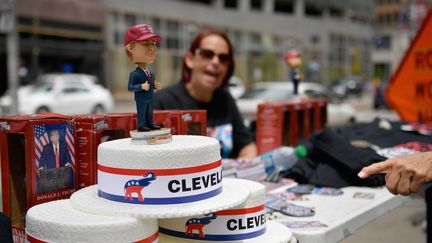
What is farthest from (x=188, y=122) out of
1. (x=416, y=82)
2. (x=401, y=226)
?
(x=416, y=82)

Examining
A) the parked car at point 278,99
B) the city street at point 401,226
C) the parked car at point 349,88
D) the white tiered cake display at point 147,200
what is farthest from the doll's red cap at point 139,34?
the parked car at point 349,88

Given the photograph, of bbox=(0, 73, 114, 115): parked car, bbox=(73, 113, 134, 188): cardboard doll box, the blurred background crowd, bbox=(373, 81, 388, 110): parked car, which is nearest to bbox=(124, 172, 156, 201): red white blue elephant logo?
bbox=(73, 113, 134, 188): cardboard doll box

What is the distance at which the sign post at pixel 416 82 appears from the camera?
4.93 meters

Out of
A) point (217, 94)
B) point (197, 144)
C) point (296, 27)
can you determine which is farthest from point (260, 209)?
point (296, 27)

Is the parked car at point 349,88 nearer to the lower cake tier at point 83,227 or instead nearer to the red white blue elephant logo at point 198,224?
the red white blue elephant logo at point 198,224

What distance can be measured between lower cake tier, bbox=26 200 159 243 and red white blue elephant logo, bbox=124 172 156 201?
93 mm

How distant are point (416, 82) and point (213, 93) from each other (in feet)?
8.58

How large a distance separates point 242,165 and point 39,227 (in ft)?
4.61

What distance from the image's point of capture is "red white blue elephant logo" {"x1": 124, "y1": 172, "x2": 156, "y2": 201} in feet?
4.93

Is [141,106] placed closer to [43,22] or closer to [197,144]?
[197,144]

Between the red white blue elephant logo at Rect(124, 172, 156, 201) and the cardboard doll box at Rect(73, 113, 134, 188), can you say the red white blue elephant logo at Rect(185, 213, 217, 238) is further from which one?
the cardboard doll box at Rect(73, 113, 134, 188)

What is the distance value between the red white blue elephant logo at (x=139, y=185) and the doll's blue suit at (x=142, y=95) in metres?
0.23

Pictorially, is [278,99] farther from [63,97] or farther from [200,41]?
[63,97]

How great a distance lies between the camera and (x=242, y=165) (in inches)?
105
